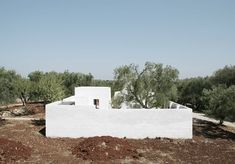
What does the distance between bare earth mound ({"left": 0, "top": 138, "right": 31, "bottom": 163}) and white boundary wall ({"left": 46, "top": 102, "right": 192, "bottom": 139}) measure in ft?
14.5

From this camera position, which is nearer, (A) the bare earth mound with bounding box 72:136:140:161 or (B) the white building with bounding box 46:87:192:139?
(A) the bare earth mound with bounding box 72:136:140:161

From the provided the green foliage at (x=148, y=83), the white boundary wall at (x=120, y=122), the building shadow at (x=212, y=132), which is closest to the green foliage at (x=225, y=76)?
the building shadow at (x=212, y=132)

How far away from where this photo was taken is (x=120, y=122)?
2161cm

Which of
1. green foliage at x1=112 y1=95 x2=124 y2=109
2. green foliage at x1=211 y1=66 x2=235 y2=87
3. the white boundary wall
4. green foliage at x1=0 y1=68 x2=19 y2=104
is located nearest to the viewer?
the white boundary wall

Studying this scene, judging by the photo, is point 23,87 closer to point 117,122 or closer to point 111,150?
point 117,122

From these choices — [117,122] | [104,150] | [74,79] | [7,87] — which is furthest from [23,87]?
[104,150]

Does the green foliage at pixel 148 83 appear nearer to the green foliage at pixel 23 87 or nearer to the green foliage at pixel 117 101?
the green foliage at pixel 117 101

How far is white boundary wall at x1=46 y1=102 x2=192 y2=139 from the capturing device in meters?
21.5

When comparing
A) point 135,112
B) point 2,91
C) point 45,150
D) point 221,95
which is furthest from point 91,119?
point 2,91

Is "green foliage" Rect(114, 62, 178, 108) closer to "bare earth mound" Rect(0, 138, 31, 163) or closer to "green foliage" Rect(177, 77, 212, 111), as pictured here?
"bare earth mound" Rect(0, 138, 31, 163)

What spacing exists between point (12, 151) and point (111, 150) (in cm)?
533

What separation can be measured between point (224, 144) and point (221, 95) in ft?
19.5

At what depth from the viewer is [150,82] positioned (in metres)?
26.1

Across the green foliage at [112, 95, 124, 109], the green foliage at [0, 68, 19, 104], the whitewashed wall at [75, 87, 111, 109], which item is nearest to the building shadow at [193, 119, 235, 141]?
the green foliage at [112, 95, 124, 109]
